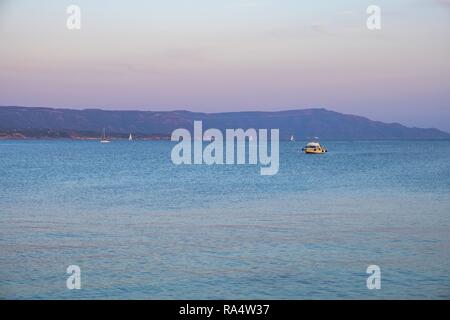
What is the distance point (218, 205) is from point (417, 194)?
12466mm

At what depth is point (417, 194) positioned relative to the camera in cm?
3725

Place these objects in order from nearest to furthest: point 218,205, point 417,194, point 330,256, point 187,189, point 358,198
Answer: point 330,256
point 218,205
point 358,198
point 417,194
point 187,189

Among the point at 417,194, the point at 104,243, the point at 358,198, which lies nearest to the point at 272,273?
the point at 104,243

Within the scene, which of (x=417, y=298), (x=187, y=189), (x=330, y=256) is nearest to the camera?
(x=417, y=298)
